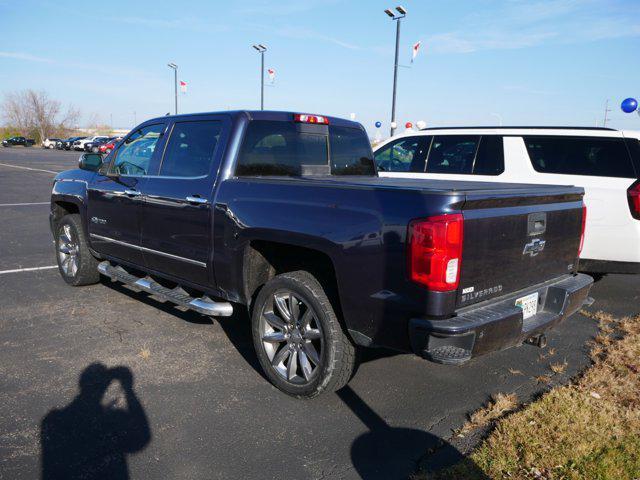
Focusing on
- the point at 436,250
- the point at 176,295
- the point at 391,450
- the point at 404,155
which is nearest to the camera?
the point at 436,250

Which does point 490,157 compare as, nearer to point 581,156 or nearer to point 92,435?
point 581,156

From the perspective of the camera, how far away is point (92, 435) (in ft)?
10.2

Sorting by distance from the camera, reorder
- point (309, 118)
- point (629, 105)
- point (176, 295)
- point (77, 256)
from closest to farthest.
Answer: point (176, 295) < point (309, 118) < point (77, 256) < point (629, 105)

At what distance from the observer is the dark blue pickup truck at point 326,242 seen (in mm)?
2922

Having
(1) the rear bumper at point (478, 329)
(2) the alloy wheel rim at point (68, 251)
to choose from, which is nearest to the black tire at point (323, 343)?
(1) the rear bumper at point (478, 329)

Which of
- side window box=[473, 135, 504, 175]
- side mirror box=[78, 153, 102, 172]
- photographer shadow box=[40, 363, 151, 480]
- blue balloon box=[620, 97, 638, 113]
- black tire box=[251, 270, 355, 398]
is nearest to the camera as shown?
photographer shadow box=[40, 363, 151, 480]

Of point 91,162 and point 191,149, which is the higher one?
point 191,149

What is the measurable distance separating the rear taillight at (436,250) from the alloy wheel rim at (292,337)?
2.86 feet

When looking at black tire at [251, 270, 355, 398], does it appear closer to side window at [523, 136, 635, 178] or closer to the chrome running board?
the chrome running board

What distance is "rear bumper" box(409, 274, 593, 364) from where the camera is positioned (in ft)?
9.41

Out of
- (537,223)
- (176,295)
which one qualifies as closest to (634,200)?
(537,223)

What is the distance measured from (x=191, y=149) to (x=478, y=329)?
9.02 ft

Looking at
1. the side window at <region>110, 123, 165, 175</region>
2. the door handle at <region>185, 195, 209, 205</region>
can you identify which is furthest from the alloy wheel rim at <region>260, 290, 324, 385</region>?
the side window at <region>110, 123, 165, 175</region>

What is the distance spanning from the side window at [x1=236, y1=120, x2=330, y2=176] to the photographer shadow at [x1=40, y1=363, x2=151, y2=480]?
1.82 meters
